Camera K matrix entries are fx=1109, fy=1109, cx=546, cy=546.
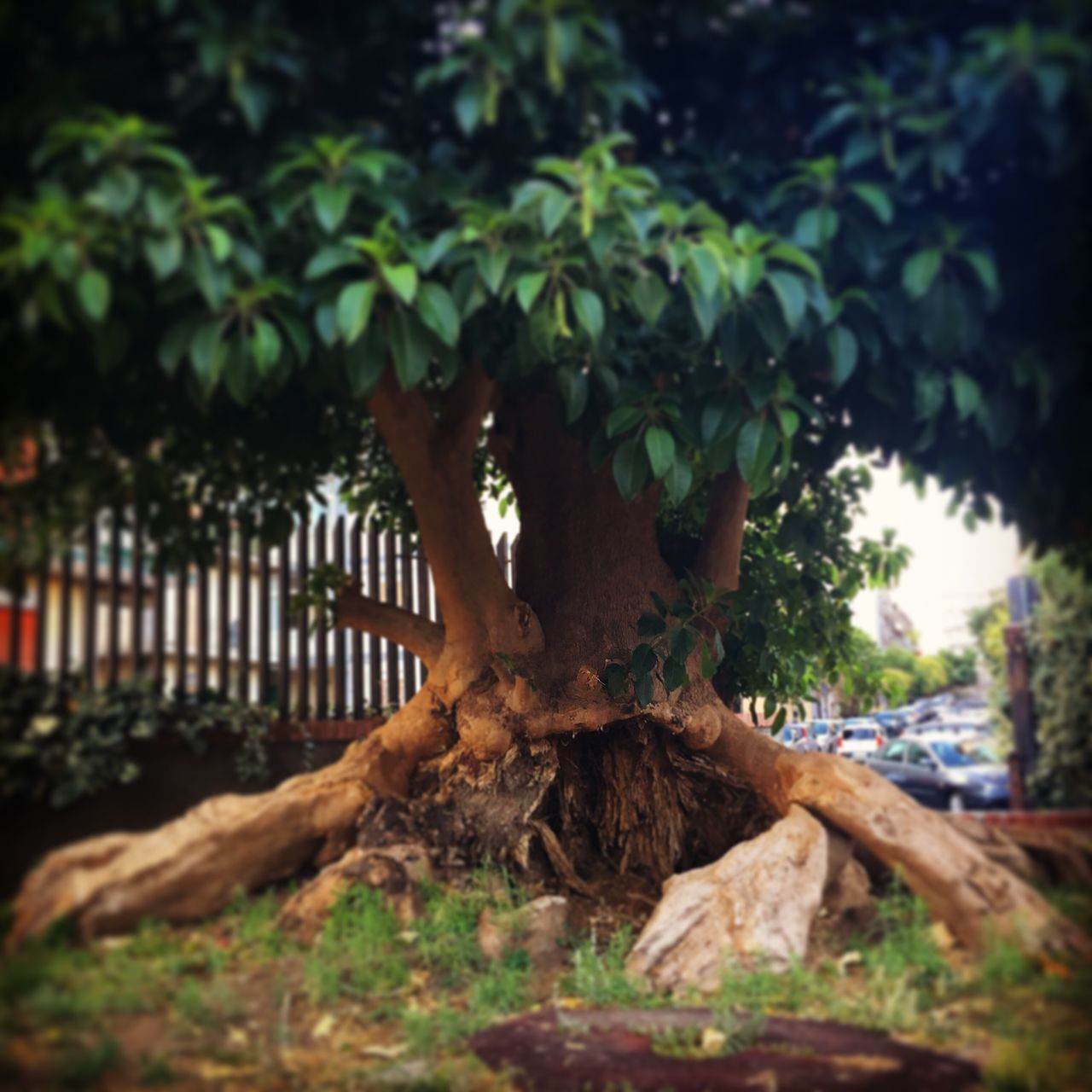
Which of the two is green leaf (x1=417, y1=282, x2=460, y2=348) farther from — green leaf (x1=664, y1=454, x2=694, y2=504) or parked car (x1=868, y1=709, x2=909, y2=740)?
parked car (x1=868, y1=709, x2=909, y2=740)

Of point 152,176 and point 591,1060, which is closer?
point 152,176

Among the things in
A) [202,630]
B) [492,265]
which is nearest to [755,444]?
[492,265]

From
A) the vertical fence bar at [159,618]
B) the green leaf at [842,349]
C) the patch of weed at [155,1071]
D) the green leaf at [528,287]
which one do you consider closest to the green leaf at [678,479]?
the green leaf at [842,349]

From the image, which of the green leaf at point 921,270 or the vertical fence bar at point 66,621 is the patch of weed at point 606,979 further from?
the green leaf at point 921,270

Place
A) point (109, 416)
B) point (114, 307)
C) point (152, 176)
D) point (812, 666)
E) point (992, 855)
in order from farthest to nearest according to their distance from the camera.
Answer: point (812, 666) → point (992, 855) → point (109, 416) → point (114, 307) → point (152, 176)

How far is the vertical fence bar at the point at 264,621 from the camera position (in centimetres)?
479

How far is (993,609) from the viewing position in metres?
4.97

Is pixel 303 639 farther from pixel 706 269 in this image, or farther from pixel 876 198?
pixel 876 198

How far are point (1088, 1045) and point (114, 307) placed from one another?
4.35 m

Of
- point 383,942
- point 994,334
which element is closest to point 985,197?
point 994,334

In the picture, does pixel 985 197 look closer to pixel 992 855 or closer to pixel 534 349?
pixel 534 349

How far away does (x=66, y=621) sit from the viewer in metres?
3.87

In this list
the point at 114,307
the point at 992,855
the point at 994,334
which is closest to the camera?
the point at 114,307

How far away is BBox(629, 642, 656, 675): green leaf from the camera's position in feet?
18.6
